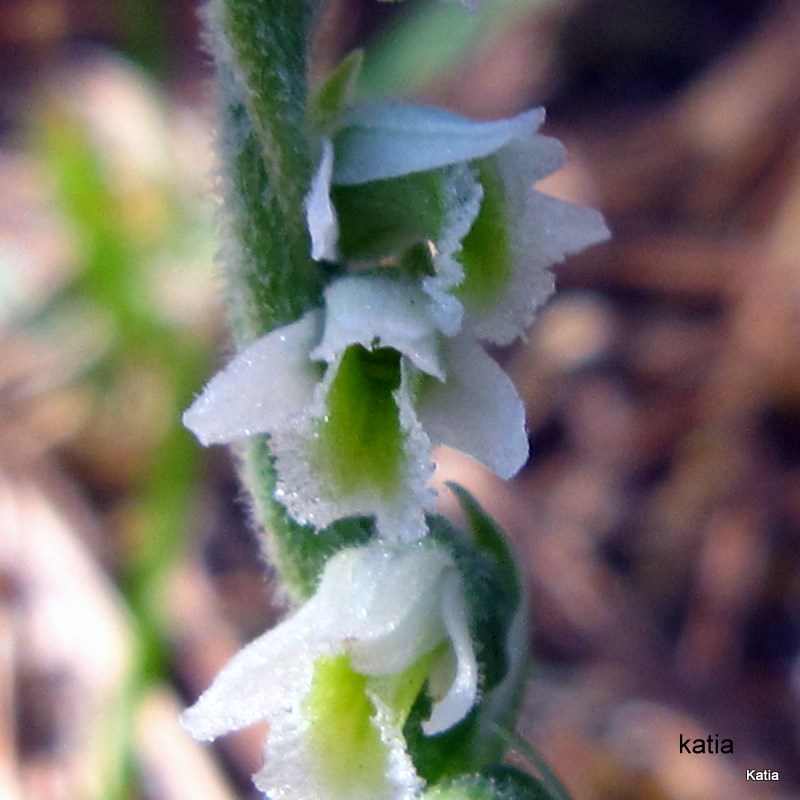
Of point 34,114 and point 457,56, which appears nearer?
point 457,56

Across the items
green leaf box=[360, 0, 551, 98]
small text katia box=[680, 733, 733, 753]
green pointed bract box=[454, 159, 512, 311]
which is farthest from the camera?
green leaf box=[360, 0, 551, 98]

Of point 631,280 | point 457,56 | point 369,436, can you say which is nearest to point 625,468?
point 631,280

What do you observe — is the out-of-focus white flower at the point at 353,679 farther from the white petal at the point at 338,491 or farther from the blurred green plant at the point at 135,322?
the blurred green plant at the point at 135,322

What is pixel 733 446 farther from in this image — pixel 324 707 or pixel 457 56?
pixel 324 707

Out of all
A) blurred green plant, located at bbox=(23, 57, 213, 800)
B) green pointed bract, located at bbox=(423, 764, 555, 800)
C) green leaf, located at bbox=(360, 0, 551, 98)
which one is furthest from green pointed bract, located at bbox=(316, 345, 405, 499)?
green leaf, located at bbox=(360, 0, 551, 98)

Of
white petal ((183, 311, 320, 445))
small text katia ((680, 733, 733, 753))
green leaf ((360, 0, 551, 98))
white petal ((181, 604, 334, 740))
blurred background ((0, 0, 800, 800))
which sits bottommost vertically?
small text katia ((680, 733, 733, 753))

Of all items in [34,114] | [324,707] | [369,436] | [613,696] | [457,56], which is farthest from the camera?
[34,114]

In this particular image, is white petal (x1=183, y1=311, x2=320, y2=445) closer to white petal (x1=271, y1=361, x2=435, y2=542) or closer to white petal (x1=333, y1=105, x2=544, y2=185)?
white petal (x1=271, y1=361, x2=435, y2=542)
